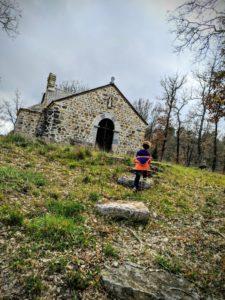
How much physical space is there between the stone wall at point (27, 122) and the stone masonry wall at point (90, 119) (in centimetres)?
45

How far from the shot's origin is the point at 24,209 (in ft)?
20.8

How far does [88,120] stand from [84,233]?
1410 cm

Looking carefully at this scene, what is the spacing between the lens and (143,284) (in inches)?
175

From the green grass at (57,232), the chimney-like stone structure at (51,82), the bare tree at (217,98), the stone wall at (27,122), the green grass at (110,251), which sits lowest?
the green grass at (110,251)

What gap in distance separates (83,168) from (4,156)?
3211 millimetres

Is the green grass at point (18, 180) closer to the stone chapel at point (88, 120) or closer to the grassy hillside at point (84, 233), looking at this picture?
the grassy hillside at point (84, 233)

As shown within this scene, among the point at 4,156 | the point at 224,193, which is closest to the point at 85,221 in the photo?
the point at 4,156

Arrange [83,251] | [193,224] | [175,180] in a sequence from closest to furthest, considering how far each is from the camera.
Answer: [83,251], [193,224], [175,180]

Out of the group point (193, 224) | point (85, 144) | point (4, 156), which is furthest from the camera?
point (85, 144)

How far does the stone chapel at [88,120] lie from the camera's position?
18.3 metres

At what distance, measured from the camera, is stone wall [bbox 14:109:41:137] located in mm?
20141

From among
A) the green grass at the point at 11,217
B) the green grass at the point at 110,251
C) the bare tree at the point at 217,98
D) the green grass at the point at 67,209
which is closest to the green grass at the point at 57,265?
the green grass at the point at 110,251

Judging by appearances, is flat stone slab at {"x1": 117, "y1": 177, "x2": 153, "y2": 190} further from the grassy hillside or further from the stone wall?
the stone wall

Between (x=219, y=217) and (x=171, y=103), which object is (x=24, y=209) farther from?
(x=171, y=103)
